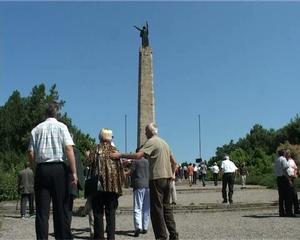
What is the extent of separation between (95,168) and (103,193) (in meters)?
0.42

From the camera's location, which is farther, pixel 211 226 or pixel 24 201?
pixel 24 201

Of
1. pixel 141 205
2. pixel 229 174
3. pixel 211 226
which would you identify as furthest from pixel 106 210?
pixel 229 174

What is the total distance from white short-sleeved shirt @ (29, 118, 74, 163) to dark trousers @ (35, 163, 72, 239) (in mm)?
99

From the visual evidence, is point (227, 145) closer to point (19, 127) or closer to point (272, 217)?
point (19, 127)

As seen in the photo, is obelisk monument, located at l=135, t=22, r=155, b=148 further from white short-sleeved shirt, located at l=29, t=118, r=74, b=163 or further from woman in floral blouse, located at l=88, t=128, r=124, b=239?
white short-sleeved shirt, located at l=29, t=118, r=74, b=163

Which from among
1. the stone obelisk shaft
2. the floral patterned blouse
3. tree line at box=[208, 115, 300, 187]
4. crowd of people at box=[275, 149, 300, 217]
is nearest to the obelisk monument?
the stone obelisk shaft

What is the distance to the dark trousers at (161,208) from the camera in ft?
30.8

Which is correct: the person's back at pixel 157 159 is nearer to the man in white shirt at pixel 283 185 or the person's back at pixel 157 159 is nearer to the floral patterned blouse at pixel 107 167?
the floral patterned blouse at pixel 107 167

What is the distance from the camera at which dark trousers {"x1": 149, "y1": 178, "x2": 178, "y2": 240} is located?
9391 millimetres

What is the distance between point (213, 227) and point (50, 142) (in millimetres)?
6390

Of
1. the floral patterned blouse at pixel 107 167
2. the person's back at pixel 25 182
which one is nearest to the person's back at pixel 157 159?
the floral patterned blouse at pixel 107 167

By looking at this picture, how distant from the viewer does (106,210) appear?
8.99 metres

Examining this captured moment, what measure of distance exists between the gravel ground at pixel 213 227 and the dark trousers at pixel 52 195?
4095mm

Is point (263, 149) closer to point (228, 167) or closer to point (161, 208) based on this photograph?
point (228, 167)
